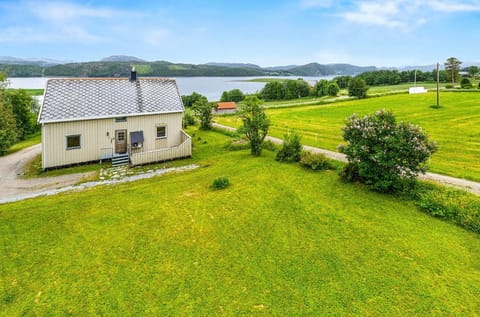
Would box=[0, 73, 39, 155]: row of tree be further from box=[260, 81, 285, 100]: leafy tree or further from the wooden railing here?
box=[260, 81, 285, 100]: leafy tree

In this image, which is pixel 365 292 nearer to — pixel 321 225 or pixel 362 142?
pixel 321 225

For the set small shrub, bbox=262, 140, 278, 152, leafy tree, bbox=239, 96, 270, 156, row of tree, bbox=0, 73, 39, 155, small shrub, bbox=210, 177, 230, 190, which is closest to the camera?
small shrub, bbox=210, 177, 230, 190

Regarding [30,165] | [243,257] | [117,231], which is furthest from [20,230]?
[30,165]

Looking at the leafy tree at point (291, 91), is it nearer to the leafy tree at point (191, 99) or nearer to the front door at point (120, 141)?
the leafy tree at point (191, 99)

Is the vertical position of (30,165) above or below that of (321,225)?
above

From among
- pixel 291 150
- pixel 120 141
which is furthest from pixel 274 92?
pixel 120 141

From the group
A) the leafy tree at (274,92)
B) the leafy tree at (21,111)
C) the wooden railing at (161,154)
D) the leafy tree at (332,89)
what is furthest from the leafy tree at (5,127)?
the leafy tree at (274,92)

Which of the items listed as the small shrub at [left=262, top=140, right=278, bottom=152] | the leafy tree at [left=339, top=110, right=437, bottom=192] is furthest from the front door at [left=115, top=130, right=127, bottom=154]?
the leafy tree at [left=339, top=110, right=437, bottom=192]
